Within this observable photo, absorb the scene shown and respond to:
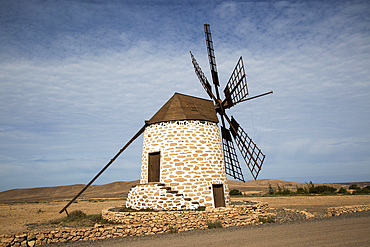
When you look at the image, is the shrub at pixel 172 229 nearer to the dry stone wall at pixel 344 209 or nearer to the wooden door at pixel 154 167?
the wooden door at pixel 154 167

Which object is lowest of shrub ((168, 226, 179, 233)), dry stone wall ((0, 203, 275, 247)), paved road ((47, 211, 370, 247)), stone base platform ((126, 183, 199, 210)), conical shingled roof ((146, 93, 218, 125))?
paved road ((47, 211, 370, 247))

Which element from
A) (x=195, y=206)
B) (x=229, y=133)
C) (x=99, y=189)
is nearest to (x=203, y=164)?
(x=195, y=206)

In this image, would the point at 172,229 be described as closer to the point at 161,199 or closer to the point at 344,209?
the point at 161,199

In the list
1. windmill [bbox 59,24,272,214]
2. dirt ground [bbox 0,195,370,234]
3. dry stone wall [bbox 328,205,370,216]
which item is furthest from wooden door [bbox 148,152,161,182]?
dry stone wall [bbox 328,205,370,216]

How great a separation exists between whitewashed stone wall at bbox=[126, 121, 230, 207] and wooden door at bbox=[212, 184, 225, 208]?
27 centimetres

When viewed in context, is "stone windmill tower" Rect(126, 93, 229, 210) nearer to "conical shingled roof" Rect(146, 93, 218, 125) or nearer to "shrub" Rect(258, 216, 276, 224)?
"conical shingled roof" Rect(146, 93, 218, 125)

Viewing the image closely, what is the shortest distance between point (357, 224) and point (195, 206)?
21.5ft

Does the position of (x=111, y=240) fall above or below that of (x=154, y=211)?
below

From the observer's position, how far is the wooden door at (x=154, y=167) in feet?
43.3

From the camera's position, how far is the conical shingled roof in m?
13.6

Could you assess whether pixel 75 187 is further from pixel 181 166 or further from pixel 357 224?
pixel 357 224

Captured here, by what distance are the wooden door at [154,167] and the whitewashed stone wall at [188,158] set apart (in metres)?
0.26

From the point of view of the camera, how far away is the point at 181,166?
1262 centimetres

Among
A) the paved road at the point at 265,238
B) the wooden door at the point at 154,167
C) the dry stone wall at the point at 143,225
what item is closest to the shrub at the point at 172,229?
the dry stone wall at the point at 143,225
